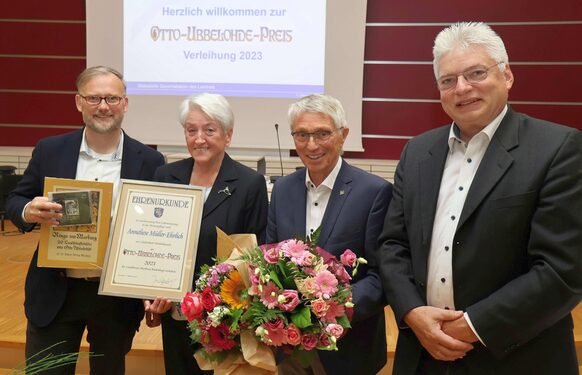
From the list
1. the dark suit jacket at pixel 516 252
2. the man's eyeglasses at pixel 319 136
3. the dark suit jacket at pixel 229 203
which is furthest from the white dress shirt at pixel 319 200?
the dark suit jacket at pixel 516 252

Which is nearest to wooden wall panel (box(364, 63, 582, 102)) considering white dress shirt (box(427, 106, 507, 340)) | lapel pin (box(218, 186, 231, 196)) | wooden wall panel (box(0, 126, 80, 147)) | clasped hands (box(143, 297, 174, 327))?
wooden wall panel (box(0, 126, 80, 147))

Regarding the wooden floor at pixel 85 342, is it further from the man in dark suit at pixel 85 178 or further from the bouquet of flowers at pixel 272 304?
the bouquet of flowers at pixel 272 304

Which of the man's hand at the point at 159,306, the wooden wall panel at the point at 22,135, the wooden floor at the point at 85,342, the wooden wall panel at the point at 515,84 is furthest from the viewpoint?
the wooden wall panel at the point at 22,135

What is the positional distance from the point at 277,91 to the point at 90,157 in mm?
4276

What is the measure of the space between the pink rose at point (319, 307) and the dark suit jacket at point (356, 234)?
40 centimetres

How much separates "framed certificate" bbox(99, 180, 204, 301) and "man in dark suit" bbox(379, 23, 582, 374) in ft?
2.39

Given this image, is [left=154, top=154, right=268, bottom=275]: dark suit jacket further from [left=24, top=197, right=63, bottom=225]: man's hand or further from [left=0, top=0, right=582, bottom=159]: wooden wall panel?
[left=0, top=0, right=582, bottom=159]: wooden wall panel

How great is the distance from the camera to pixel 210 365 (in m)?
1.63

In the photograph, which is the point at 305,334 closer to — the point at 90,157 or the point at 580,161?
the point at 580,161

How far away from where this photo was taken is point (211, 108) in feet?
7.09

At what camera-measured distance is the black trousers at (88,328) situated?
227 centimetres

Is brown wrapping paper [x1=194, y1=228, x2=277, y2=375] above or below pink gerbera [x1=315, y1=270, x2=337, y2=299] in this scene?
below

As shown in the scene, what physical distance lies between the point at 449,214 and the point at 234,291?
698 mm

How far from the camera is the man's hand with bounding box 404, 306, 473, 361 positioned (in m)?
1.62
